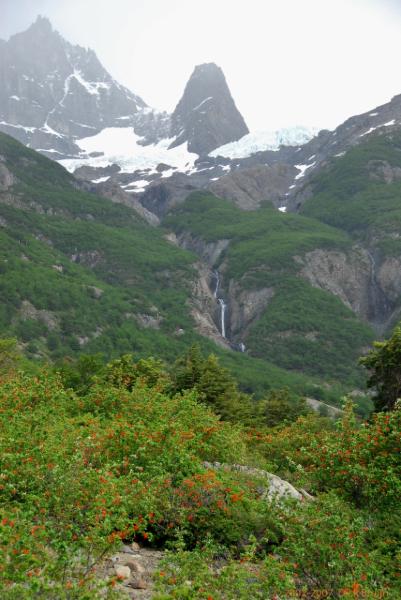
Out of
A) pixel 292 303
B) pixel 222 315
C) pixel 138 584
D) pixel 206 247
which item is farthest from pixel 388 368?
pixel 206 247

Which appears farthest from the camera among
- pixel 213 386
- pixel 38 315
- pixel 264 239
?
pixel 264 239

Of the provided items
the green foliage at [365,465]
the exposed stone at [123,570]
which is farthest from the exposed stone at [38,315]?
the exposed stone at [123,570]

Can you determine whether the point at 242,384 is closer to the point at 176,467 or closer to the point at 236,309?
the point at 236,309

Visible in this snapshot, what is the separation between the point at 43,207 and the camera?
166875 millimetres

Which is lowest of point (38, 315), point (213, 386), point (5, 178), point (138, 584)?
point (213, 386)

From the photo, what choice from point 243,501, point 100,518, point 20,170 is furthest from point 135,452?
point 20,170

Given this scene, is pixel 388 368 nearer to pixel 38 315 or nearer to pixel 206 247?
pixel 38 315

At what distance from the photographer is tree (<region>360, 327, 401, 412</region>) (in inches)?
1305

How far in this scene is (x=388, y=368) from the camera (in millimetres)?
33875

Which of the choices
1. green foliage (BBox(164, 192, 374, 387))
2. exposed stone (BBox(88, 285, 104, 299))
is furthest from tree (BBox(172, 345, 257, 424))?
exposed stone (BBox(88, 285, 104, 299))

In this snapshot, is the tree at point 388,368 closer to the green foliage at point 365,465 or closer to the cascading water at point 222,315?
the green foliage at point 365,465

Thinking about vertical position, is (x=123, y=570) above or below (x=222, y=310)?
above

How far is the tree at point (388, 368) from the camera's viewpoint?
3316cm

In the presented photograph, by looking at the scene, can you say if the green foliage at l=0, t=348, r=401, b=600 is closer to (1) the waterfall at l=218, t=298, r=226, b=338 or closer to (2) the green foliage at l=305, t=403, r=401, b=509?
(2) the green foliage at l=305, t=403, r=401, b=509
